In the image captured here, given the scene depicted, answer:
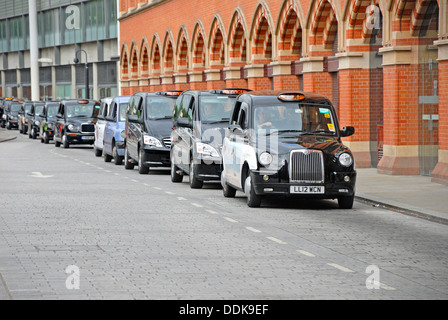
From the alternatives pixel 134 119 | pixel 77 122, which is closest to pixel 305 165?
pixel 134 119

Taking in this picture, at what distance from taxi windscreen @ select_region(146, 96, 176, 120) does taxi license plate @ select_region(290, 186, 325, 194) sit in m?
9.13

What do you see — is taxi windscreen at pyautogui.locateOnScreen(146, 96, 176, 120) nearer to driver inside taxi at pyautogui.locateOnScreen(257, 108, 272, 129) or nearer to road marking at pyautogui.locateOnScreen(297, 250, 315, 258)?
driver inside taxi at pyautogui.locateOnScreen(257, 108, 272, 129)

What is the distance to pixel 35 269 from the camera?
988 cm

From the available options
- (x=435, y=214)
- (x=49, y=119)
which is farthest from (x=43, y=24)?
(x=435, y=214)

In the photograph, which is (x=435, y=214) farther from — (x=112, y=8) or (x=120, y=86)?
(x=112, y=8)

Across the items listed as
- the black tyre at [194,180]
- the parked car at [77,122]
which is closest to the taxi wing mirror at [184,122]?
the black tyre at [194,180]

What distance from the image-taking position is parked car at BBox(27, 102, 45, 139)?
50.9m

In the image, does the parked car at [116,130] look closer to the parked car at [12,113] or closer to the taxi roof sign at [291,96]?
the taxi roof sign at [291,96]

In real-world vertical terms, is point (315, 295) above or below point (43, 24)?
below

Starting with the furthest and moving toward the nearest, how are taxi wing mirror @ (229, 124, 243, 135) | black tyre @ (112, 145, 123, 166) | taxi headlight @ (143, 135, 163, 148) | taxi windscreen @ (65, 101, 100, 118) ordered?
1. taxi windscreen @ (65, 101, 100, 118)
2. black tyre @ (112, 145, 123, 166)
3. taxi headlight @ (143, 135, 163, 148)
4. taxi wing mirror @ (229, 124, 243, 135)

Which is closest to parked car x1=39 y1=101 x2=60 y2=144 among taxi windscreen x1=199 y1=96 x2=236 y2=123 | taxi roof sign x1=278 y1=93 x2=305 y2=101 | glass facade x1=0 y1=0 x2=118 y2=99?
glass facade x1=0 y1=0 x2=118 y2=99

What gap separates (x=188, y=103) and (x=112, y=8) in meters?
49.5

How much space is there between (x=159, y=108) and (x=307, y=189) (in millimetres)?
9450

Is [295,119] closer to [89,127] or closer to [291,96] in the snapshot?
[291,96]
